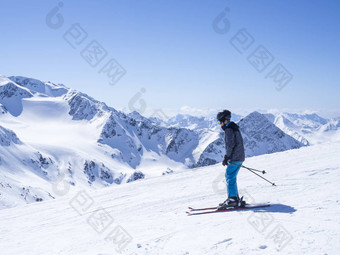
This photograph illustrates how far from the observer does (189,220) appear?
744 centimetres

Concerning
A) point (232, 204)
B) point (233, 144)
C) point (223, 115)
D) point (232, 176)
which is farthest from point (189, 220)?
point (223, 115)

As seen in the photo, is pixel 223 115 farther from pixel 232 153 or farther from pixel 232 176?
pixel 232 176

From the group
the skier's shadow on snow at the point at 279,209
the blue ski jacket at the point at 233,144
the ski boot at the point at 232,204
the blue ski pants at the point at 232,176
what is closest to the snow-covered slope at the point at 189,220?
the skier's shadow on snow at the point at 279,209

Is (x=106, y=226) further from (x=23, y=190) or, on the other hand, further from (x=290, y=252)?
(x=23, y=190)

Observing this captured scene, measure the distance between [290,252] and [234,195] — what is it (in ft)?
10.7

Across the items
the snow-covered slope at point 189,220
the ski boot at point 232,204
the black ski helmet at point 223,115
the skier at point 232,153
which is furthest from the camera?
the black ski helmet at point 223,115

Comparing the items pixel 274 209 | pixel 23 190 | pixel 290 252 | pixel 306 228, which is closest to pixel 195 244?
pixel 290 252

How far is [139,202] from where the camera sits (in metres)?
10.4

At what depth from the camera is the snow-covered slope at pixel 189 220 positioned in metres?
5.64

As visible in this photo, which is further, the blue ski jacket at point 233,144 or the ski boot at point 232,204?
the blue ski jacket at point 233,144

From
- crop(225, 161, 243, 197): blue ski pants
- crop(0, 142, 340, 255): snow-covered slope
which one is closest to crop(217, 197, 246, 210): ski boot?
crop(225, 161, 243, 197): blue ski pants

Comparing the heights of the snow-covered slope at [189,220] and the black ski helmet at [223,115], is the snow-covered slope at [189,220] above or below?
below

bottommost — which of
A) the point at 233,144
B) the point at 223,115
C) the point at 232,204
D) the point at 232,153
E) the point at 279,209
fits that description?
the point at 232,204

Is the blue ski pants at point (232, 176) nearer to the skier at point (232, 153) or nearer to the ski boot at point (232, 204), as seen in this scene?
the skier at point (232, 153)
